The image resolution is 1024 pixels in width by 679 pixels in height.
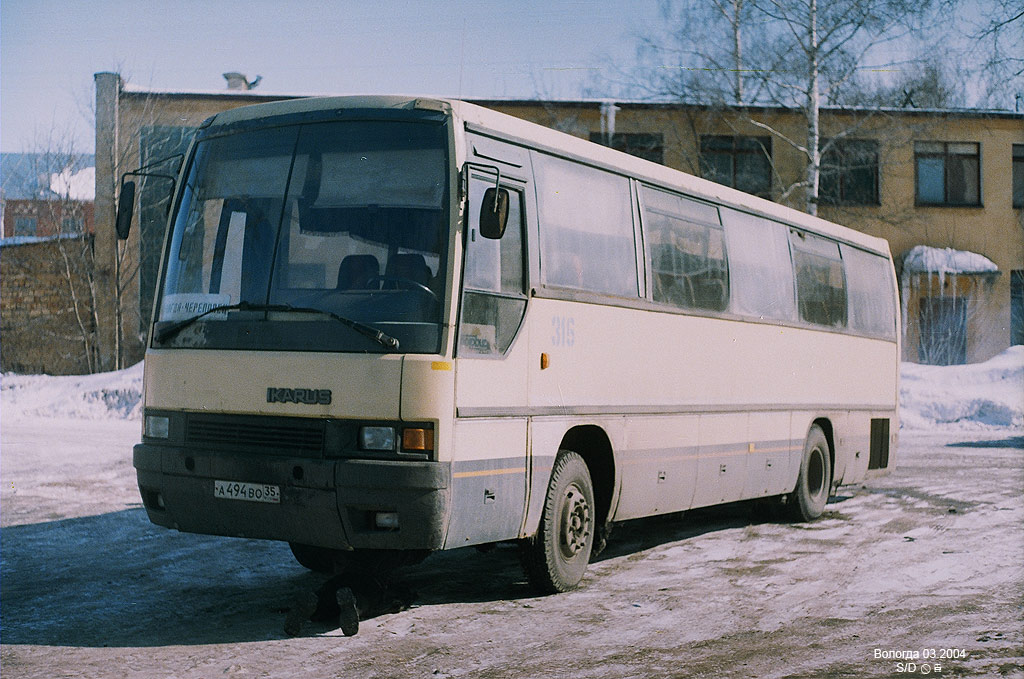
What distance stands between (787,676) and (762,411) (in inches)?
235

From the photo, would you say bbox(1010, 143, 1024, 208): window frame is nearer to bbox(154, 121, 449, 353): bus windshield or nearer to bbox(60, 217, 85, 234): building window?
bbox(60, 217, 85, 234): building window

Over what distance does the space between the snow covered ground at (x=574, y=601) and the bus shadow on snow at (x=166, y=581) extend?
0.08ft

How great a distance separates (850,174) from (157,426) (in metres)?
31.3

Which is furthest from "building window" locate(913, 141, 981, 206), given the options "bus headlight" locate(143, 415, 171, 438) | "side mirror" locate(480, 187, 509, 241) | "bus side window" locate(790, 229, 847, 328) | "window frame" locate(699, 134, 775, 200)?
"bus headlight" locate(143, 415, 171, 438)

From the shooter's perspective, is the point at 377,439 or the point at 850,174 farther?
the point at 850,174

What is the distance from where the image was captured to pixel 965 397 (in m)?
27.8

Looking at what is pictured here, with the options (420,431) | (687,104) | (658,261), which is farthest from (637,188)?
(687,104)

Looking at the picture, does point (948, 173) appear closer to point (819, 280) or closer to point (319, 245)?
point (819, 280)

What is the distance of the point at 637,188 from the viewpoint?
9.86m

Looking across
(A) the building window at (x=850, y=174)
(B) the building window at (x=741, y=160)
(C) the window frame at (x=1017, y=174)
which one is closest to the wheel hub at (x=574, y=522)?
(A) the building window at (x=850, y=174)

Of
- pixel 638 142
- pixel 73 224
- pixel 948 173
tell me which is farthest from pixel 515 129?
pixel 948 173

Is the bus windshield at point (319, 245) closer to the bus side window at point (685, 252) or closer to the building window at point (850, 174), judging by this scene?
the bus side window at point (685, 252)

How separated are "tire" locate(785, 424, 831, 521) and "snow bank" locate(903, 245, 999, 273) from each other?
23.6 metres

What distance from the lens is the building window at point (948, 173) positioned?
36875mm
